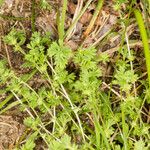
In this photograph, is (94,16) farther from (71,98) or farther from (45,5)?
(71,98)

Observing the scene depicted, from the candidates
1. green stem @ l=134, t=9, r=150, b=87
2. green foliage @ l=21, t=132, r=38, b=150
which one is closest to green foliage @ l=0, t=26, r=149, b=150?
green foliage @ l=21, t=132, r=38, b=150

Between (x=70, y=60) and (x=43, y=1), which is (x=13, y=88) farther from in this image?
(x=43, y=1)

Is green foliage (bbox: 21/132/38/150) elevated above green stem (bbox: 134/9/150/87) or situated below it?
below

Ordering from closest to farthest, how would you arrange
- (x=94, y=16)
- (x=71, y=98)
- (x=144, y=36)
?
1. (x=144, y=36)
2. (x=71, y=98)
3. (x=94, y=16)

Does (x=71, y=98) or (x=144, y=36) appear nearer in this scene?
(x=144, y=36)

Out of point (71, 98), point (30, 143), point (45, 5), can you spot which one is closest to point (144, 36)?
point (71, 98)

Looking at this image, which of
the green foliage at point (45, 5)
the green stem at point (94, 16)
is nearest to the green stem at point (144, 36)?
the green stem at point (94, 16)

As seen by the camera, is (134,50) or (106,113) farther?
(134,50)

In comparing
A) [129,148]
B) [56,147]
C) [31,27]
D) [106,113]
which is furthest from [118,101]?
[31,27]

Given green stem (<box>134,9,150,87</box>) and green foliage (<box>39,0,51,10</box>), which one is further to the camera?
green foliage (<box>39,0,51,10</box>)

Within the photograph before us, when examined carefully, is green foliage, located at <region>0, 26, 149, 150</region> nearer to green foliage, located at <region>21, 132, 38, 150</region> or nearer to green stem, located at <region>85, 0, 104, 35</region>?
green foliage, located at <region>21, 132, 38, 150</region>

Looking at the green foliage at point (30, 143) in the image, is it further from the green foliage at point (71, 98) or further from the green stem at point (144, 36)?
the green stem at point (144, 36)
